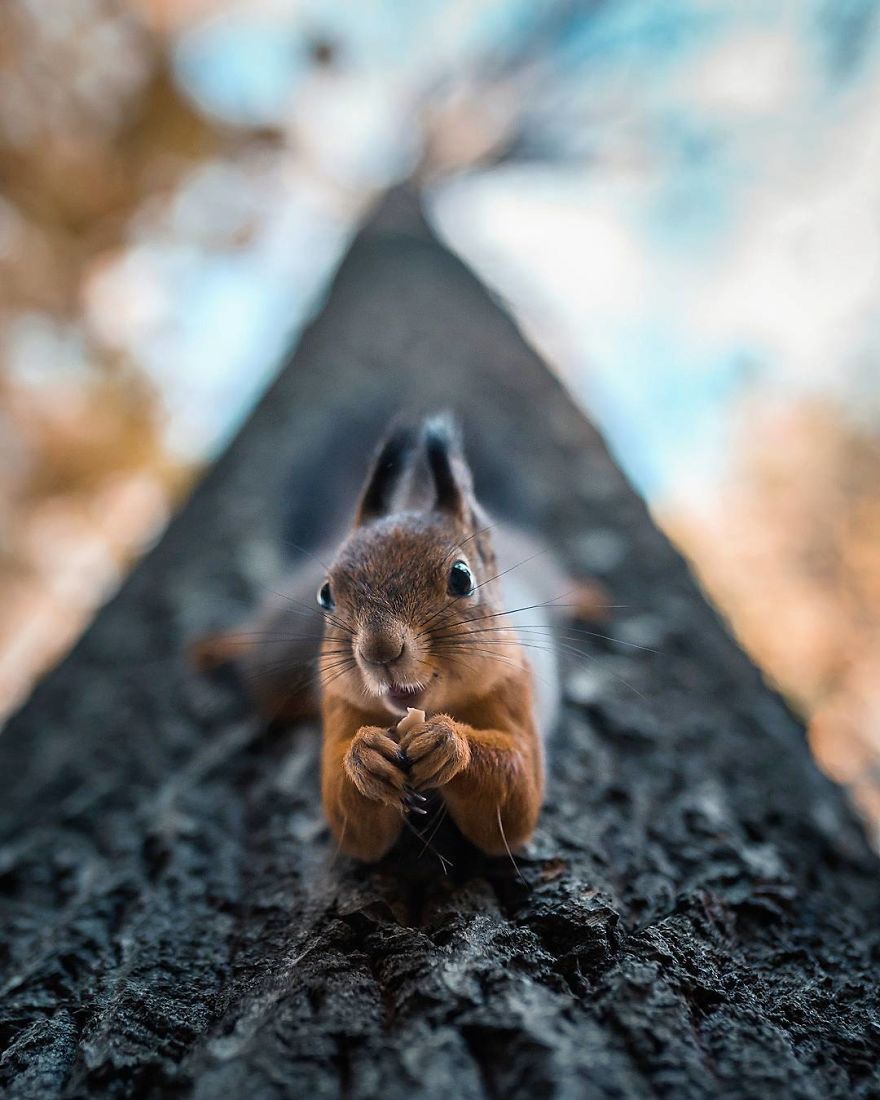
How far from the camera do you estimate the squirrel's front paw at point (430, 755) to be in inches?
39.5

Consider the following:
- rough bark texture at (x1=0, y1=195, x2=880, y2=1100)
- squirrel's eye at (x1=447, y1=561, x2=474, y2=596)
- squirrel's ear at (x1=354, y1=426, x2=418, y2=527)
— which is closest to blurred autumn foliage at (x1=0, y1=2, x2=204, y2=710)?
rough bark texture at (x1=0, y1=195, x2=880, y2=1100)

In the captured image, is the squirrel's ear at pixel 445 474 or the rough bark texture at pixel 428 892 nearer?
the rough bark texture at pixel 428 892

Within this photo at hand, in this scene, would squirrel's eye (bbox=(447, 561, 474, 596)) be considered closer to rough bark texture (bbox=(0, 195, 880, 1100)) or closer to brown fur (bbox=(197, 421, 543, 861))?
brown fur (bbox=(197, 421, 543, 861))

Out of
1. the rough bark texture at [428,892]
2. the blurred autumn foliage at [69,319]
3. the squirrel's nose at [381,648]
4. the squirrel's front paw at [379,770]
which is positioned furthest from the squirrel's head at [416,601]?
the blurred autumn foliage at [69,319]

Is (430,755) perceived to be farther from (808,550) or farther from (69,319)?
(69,319)

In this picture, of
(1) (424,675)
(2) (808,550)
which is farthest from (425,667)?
(2) (808,550)

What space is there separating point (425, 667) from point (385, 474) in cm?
43

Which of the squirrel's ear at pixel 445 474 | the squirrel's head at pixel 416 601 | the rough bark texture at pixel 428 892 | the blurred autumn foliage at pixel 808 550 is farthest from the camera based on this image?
the blurred autumn foliage at pixel 808 550

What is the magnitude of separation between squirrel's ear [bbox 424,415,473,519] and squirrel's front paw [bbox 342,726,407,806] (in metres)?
0.49

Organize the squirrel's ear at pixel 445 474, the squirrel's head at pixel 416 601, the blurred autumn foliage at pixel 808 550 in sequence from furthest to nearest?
the blurred autumn foliage at pixel 808 550, the squirrel's ear at pixel 445 474, the squirrel's head at pixel 416 601

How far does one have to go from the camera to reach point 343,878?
3.76 ft

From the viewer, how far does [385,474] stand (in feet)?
4.52

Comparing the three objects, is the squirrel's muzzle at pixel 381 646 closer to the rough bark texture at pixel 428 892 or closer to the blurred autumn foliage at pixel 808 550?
the rough bark texture at pixel 428 892

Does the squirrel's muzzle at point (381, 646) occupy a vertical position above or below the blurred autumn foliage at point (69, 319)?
below
